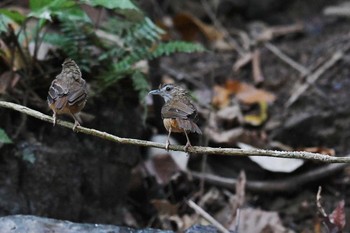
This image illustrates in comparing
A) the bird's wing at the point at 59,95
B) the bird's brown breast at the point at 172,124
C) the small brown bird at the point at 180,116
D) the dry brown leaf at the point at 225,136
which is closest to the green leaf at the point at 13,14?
the bird's wing at the point at 59,95

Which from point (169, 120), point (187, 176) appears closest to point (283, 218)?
point (187, 176)

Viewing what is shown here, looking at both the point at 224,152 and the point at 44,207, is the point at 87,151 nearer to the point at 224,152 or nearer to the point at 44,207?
the point at 44,207

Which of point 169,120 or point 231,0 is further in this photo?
point 231,0

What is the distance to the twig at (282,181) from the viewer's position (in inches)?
224

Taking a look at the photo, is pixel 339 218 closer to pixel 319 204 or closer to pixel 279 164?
pixel 319 204

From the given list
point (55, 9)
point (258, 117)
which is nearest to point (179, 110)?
point (55, 9)

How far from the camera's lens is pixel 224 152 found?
10.8 feet

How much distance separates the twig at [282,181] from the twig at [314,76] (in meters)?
1.28

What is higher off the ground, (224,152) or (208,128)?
(208,128)

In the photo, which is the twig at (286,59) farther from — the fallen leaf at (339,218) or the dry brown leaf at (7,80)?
the dry brown leaf at (7,80)

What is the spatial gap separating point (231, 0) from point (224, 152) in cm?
604

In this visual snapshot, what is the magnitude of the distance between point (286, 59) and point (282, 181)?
2.27 metres

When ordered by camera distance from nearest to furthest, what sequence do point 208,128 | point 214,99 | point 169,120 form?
point 169,120 < point 208,128 < point 214,99

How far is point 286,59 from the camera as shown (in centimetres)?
766
